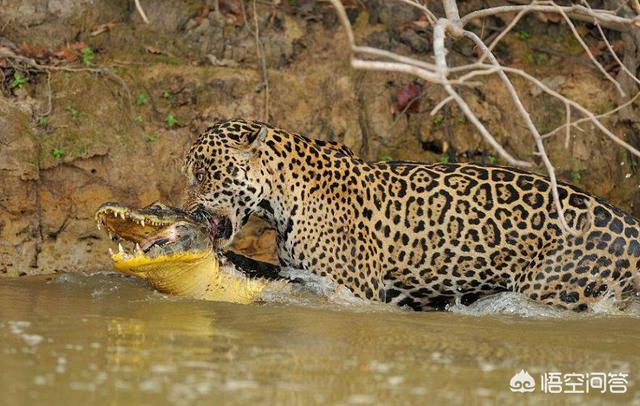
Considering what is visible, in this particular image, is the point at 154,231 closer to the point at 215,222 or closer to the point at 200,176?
the point at 215,222

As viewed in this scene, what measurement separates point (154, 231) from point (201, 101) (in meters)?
2.99

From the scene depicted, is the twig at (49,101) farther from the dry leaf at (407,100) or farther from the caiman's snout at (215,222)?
the dry leaf at (407,100)

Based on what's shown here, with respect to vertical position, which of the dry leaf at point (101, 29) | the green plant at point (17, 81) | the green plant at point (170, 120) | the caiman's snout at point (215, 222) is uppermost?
the dry leaf at point (101, 29)

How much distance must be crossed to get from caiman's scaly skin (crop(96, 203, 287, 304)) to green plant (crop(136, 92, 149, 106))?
8.28 feet

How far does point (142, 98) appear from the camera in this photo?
1128 cm

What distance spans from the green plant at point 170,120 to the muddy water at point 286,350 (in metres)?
2.33

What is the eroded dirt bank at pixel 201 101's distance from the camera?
1076cm

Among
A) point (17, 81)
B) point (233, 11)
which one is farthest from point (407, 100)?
point (17, 81)

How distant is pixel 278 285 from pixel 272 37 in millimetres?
3695

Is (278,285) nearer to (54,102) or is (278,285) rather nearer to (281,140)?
(281,140)

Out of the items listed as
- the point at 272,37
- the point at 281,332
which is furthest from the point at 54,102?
the point at 281,332

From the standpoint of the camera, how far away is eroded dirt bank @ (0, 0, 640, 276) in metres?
10.8

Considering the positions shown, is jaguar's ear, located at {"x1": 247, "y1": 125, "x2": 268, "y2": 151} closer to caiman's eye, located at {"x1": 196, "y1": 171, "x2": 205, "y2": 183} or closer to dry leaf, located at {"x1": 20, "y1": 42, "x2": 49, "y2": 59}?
caiman's eye, located at {"x1": 196, "y1": 171, "x2": 205, "y2": 183}

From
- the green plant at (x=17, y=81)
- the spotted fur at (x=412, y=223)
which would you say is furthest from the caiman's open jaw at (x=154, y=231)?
the green plant at (x=17, y=81)
